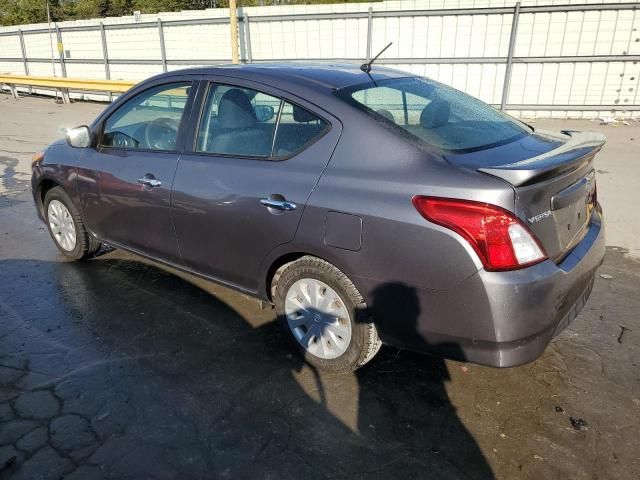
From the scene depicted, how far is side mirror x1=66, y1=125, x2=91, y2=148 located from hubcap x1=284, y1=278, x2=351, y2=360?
2.34 metres

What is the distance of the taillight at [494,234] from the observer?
2266 mm

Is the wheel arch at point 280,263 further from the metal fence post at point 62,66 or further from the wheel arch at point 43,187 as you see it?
the metal fence post at point 62,66

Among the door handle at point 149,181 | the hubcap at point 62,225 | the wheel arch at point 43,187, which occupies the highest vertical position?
the door handle at point 149,181

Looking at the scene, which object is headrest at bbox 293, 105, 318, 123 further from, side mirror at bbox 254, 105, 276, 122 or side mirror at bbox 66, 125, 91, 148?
side mirror at bbox 66, 125, 91, 148

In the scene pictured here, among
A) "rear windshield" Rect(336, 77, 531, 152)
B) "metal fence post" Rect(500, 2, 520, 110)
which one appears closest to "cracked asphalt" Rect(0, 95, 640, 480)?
"rear windshield" Rect(336, 77, 531, 152)

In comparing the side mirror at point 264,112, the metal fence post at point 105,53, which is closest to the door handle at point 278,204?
the side mirror at point 264,112

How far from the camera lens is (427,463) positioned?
2.35 metres

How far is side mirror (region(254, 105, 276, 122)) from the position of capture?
10.2 feet

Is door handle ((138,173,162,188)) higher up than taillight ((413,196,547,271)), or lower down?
lower down

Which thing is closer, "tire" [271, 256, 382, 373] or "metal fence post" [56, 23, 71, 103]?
"tire" [271, 256, 382, 373]

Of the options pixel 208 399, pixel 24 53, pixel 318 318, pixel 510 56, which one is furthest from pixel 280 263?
pixel 24 53

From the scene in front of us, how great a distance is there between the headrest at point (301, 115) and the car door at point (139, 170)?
970 mm

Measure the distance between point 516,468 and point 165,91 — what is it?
3304 millimetres

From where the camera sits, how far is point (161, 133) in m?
3.73
